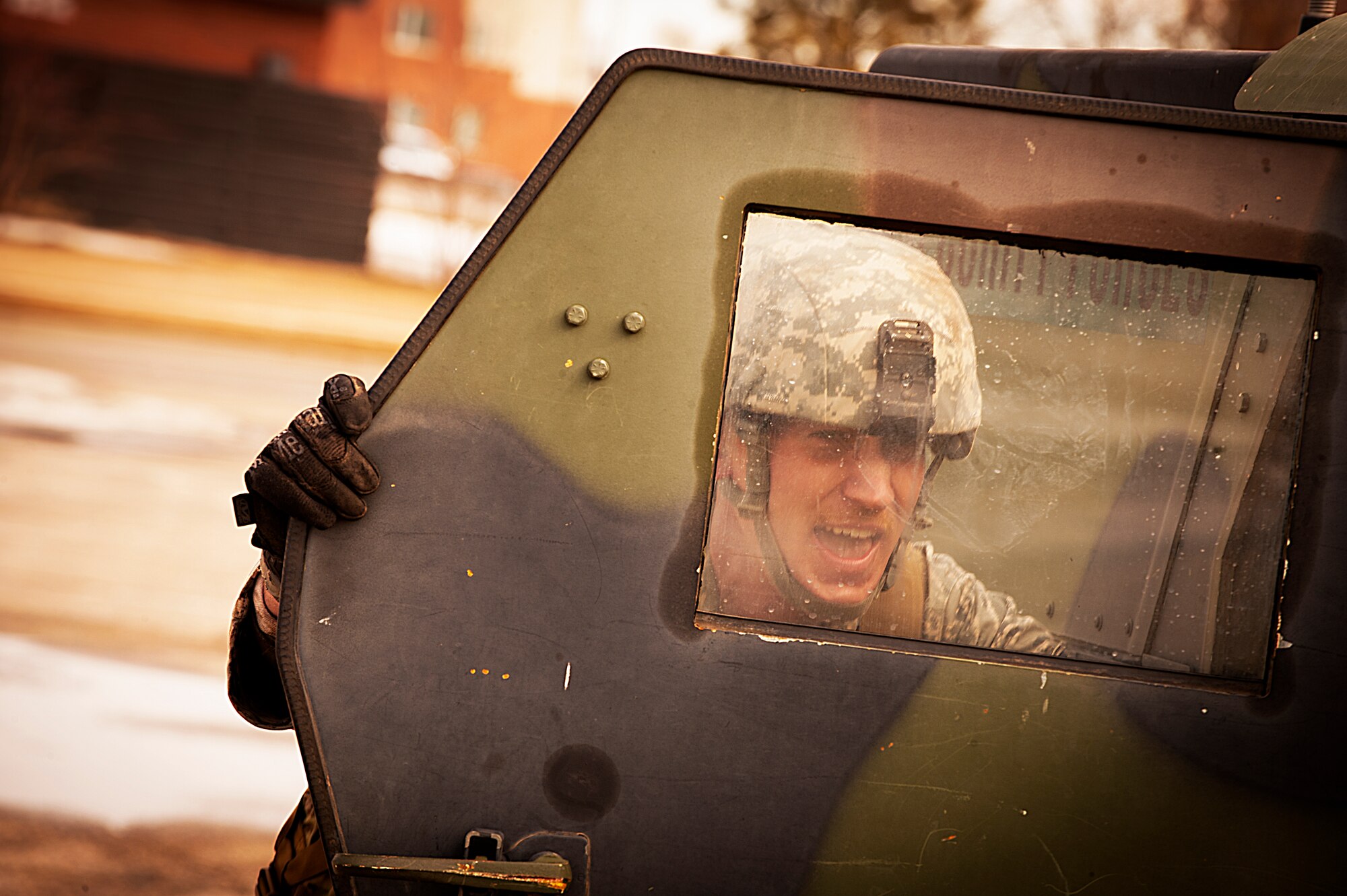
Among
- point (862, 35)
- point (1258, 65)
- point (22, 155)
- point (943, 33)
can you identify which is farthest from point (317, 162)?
point (1258, 65)

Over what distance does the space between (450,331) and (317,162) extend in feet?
56.4

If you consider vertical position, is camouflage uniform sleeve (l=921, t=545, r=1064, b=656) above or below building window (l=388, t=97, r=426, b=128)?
below

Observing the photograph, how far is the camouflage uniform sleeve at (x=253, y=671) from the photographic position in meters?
2.04

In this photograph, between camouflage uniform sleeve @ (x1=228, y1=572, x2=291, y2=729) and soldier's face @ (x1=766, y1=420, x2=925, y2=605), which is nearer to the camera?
soldier's face @ (x1=766, y1=420, x2=925, y2=605)

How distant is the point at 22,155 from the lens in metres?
17.3

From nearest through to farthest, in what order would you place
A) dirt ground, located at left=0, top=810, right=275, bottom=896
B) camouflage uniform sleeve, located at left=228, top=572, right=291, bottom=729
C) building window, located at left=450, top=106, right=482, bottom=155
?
camouflage uniform sleeve, located at left=228, top=572, right=291, bottom=729
dirt ground, located at left=0, top=810, right=275, bottom=896
building window, located at left=450, top=106, right=482, bottom=155

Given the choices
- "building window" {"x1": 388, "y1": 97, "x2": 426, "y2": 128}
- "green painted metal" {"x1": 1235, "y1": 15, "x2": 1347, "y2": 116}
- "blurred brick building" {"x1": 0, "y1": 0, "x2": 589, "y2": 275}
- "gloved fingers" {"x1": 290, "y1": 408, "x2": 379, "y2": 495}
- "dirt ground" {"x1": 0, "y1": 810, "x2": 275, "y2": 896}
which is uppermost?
"building window" {"x1": 388, "y1": 97, "x2": 426, "y2": 128}

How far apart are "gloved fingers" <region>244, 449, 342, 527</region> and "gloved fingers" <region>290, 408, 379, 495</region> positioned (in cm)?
2

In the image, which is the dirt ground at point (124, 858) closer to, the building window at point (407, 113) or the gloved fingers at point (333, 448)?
the gloved fingers at point (333, 448)

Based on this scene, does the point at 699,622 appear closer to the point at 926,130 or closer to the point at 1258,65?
the point at 926,130

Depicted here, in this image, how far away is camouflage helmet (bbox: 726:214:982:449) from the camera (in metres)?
1.52

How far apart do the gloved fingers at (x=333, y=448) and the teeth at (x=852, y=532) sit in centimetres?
56

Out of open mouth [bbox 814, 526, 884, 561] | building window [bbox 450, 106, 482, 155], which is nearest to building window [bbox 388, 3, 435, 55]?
building window [bbox 450, 106, 482, 155]

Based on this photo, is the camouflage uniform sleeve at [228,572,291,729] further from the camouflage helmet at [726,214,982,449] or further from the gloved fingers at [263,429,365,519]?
the camouflage helmet at [726,214,982,449]
